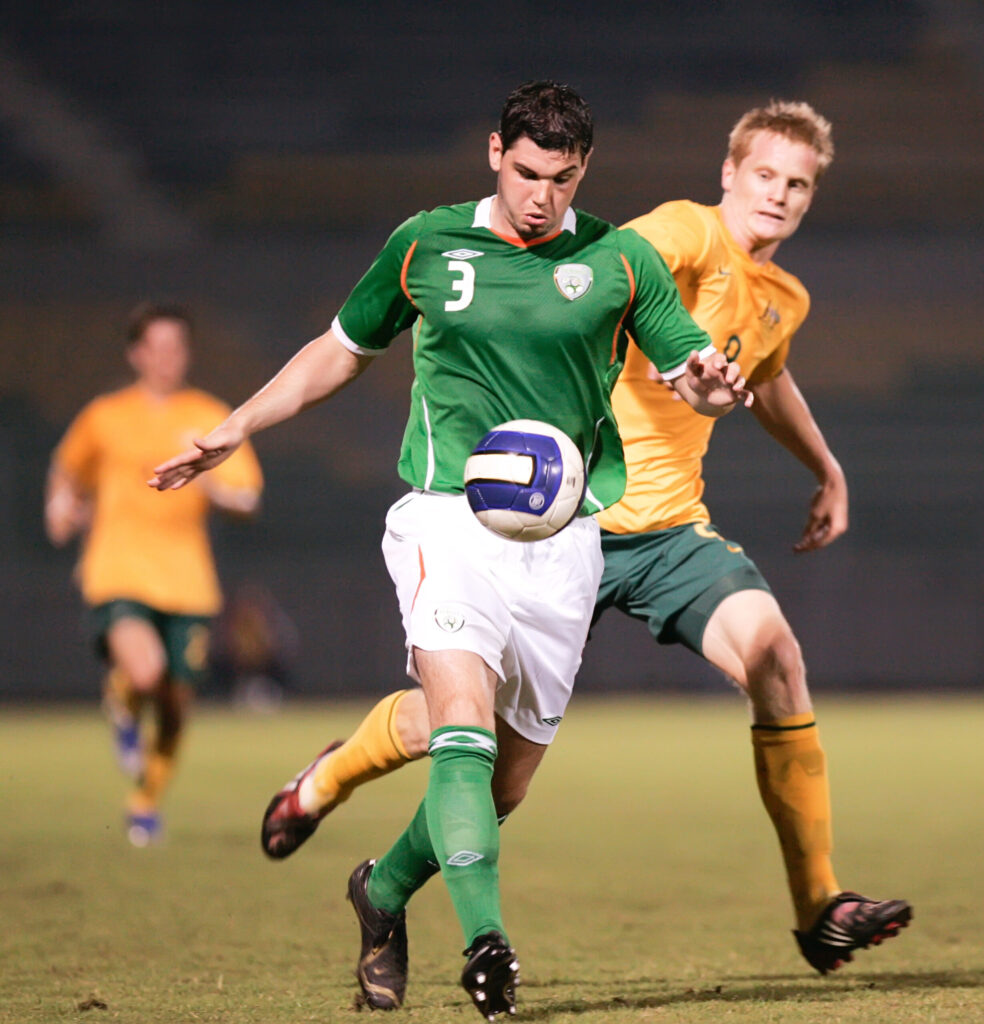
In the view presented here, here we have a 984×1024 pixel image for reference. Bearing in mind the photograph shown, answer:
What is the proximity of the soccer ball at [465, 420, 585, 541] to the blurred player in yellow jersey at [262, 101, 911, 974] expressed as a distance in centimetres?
75

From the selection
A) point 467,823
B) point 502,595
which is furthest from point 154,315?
point 467,823

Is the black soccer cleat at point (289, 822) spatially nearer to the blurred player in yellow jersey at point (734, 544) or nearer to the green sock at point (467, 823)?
the blurred player in yellow jersey at point (734, 544)

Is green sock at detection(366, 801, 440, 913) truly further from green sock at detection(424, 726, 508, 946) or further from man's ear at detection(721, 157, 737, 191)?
man's ear at detection(721, 157, 737, 191)

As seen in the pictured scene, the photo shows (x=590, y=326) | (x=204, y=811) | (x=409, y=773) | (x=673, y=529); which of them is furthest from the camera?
(x=409, y=773)

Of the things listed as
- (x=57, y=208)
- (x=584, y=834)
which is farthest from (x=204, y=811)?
(x=57, y=208)

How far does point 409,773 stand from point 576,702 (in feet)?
25.5

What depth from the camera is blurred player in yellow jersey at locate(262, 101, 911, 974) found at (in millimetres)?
4484

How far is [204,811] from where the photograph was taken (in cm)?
948

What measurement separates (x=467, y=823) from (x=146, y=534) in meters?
5.12

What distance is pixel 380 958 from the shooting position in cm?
408

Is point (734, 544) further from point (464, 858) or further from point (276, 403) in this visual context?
point (464, 858)

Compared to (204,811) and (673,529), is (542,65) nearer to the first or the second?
(204,811)

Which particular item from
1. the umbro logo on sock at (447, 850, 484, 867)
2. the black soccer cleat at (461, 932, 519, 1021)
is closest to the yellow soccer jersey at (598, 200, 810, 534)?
the umbro logo on sock at (447, 850, 484, 867)

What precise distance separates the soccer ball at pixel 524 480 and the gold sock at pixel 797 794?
1.14 m
